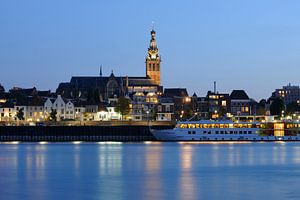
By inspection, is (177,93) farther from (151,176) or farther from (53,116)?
(151,176)

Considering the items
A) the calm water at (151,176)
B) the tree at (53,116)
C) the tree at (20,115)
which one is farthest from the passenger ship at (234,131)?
the tree at (20,115)

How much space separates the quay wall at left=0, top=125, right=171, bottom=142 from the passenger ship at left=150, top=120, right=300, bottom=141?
17820mm

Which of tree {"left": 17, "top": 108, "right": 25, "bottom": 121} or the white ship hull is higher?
tree {"left": 17, "top": 108, "right": 25, "bottom": 121}

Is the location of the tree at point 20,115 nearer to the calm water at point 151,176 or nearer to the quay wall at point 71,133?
the quay wall at point 71,133

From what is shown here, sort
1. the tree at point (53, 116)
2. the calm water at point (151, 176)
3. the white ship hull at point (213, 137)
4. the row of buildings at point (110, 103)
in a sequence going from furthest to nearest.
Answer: the row of buildings at point (110, 103) < the tree at point (53, 116) < the white ship hull at point (213, 137) < the calm water at point (151, 176)

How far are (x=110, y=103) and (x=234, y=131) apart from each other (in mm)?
69617

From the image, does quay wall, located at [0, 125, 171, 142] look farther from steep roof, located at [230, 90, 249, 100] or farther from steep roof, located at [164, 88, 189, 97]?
steep roof, located at [164, 88, 189, 97]

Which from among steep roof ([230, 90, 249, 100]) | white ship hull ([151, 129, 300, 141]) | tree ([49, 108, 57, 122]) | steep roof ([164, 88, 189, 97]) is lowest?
white ship hull ([151, 129, 300, 141])

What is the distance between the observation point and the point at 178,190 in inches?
1829

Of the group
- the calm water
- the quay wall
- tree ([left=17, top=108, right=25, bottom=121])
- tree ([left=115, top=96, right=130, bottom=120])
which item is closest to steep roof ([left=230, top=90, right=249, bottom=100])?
tree ([left=115, top=96, right=130, bottom=120])

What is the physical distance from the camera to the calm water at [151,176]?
44938 millimetres

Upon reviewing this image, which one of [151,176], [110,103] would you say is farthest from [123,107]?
[151,176]

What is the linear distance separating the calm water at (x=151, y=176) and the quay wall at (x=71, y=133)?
153ft

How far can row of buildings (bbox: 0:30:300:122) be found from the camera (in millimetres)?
161375
